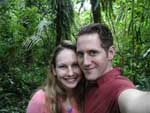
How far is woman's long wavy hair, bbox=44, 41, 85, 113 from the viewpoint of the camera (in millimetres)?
2223

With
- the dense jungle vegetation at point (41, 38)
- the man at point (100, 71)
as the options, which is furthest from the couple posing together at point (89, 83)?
the dense jungle vegetation at point (41, 38)

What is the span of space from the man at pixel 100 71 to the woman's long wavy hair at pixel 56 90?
1.03ft

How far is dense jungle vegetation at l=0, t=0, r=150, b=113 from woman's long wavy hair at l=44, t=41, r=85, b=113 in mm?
2188

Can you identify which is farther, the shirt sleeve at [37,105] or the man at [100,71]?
the shirt sleeve at [37,105]

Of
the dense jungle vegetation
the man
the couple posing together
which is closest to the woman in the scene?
the couple posing together

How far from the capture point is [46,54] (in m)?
6.90

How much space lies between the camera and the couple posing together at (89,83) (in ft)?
5.15

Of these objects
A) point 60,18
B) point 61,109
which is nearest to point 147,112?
point 61,109

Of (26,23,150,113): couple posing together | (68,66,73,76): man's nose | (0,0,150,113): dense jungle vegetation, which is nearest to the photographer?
(26,23,150,113): couple posing together

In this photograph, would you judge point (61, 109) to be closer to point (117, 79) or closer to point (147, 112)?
point (117, 79)

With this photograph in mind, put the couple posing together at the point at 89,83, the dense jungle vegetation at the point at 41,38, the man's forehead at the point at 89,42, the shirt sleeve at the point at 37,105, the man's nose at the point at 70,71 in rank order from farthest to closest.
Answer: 1. the dense jungle vegetation at the point at 41,38
2. the man's nose at the point at 70,71
3. the shirt sleeve at the point at 37,105
4. the man's forehead at the point at 89,42
5. the couple posing together at the point at 89,83

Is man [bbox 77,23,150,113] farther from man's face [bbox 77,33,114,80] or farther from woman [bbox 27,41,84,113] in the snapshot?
woman [bbox 27,41,84,113]

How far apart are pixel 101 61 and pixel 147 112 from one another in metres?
0.62

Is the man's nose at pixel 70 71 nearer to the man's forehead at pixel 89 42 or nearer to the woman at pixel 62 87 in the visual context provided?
the woman at pixel 62 87
